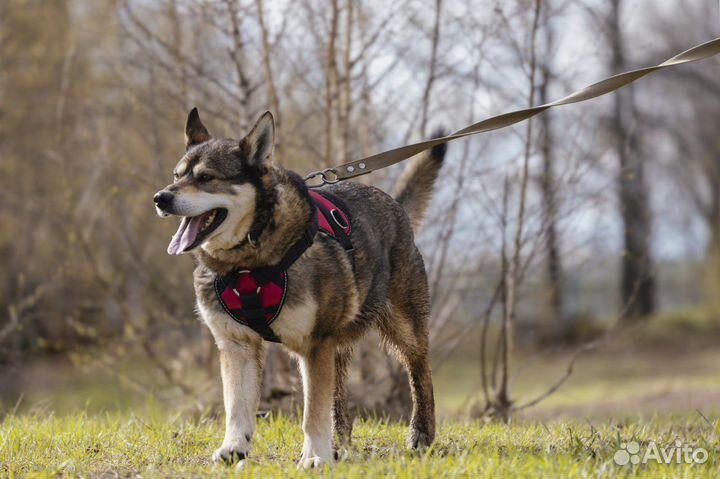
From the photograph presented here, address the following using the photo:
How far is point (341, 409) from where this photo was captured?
5000mm

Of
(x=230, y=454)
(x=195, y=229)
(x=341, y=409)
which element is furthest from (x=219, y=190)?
(x=341, y=409)

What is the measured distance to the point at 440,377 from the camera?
16328mm

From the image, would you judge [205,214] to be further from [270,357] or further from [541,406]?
[541,406]

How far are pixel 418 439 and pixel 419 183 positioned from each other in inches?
66.7

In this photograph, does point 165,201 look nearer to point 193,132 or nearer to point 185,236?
point 185,236

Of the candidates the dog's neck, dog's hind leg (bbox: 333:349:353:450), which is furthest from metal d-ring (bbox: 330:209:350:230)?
dog's hind leg (bbox: 333:349:353:450)

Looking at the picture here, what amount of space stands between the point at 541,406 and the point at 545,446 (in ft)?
24.9

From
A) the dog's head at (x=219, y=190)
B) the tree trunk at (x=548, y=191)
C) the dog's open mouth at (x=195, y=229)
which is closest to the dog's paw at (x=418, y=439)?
the dog's head at (x=219, y=190)

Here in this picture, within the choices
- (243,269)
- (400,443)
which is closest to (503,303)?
(400,443)

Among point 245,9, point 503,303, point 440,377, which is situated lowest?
point 440,377

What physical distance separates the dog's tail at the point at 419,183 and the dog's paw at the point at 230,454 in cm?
207

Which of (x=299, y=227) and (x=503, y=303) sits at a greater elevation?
(x=299, y=227)

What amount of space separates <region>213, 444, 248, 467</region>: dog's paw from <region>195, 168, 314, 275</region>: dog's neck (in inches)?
33.3

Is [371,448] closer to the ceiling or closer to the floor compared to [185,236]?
closer to the floor
